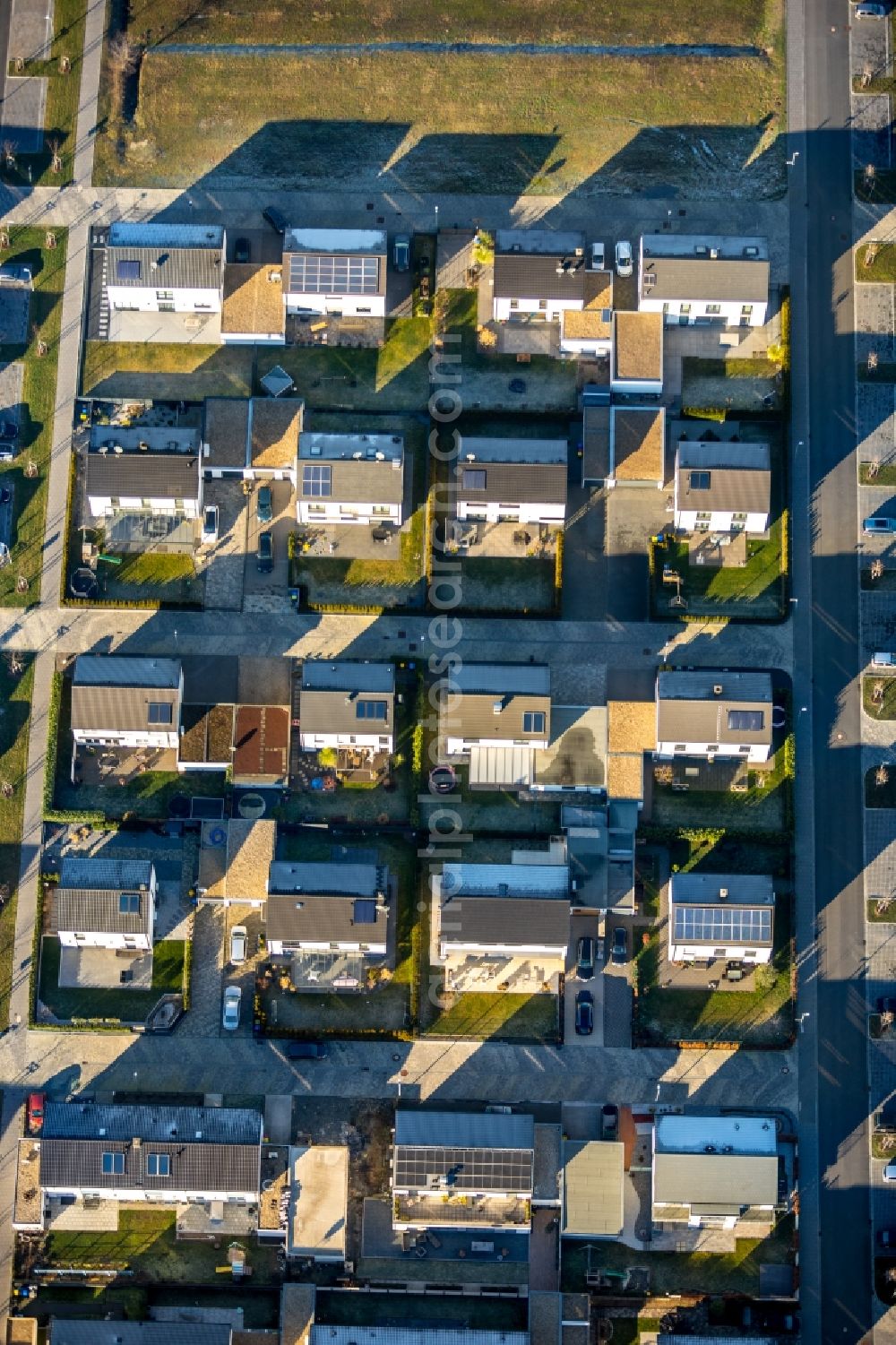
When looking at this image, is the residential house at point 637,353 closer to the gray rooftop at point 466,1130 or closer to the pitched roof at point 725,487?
the pitched roof at point 725,487

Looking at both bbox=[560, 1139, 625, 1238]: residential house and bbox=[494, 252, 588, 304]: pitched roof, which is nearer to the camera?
bbox=[560, 1139, 625, 1238]: residential house

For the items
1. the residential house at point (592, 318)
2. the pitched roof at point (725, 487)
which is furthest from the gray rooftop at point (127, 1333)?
the residential house at point (592, 318)

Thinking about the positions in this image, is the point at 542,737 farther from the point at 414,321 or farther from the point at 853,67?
the point at 853,67

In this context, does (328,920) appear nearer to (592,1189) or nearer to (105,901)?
(105,901)

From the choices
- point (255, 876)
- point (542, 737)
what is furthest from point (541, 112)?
point (255, 876)

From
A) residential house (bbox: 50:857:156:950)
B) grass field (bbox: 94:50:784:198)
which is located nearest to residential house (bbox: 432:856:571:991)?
residential house (bbox: 50:857:156:950)

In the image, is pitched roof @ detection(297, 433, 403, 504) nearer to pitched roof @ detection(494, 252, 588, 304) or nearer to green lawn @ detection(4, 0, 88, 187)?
pitched roof @ detection(494, 252, 588, 304)
